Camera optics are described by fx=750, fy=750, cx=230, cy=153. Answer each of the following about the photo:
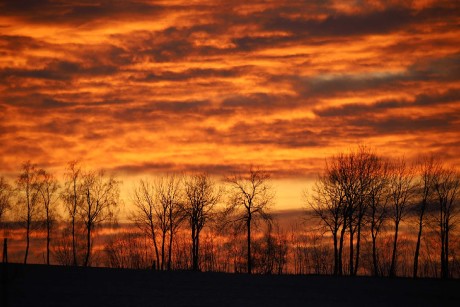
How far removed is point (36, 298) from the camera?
165ft

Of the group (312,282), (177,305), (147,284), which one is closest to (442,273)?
(312,282)

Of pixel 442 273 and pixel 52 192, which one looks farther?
pixel 52 192

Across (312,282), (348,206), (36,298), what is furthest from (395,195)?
(36,298)

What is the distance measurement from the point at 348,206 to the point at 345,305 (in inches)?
1411

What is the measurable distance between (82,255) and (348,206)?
1662 inches

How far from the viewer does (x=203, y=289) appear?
204ft

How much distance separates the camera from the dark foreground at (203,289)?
5291 centimetres

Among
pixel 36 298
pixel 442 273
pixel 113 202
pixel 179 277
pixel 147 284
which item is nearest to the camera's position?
pixel 36 298

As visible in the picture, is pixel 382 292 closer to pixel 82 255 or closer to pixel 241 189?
pixel 241 189

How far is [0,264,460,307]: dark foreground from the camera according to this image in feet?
174

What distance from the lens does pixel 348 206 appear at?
9144 cm

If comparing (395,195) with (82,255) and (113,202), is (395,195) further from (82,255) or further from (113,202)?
(82,255)

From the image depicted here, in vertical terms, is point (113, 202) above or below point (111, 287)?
above

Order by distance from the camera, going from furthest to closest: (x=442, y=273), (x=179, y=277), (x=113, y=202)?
(x=113, y=202), (x=442, y=273), (x=179, y=277)
